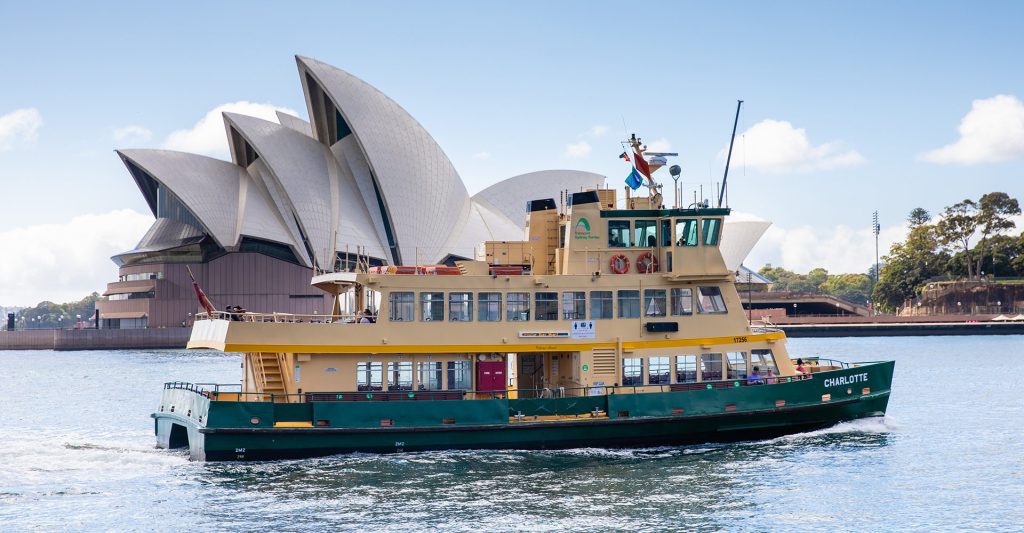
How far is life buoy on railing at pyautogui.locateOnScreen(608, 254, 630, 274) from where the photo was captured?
2966cm

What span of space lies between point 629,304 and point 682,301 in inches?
59.8

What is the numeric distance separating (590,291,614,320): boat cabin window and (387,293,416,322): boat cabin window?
189 inches

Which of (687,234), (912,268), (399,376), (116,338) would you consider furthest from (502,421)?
(912,268)

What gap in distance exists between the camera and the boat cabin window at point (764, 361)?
30.2 metres

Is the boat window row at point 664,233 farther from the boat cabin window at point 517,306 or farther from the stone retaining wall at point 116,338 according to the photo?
the stone retaining wall at point 116,338

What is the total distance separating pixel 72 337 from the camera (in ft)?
360

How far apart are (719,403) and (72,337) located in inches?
3754

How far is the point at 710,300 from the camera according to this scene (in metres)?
29.8

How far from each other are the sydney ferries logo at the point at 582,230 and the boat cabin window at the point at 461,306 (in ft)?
11.2

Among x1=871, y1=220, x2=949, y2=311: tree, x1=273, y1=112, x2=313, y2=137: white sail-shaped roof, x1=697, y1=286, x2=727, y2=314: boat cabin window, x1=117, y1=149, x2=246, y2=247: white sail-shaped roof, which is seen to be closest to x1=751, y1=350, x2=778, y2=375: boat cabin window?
x1=697, y1=286, x2=727, y2=314: boat cabin window

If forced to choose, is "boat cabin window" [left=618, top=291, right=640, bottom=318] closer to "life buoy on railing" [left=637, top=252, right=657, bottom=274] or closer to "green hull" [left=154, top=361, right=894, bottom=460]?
"life buoy on railing" [left=637, top=252, right=657, bottom=274]

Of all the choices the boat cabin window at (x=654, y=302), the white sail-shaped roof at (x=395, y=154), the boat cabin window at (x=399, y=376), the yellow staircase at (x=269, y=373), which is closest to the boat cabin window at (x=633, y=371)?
the boat cabin window at (x=654, y=302)

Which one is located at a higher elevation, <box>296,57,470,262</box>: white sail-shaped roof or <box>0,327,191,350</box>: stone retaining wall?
<box>296,57,470,262</box>: white sail-shaped roof

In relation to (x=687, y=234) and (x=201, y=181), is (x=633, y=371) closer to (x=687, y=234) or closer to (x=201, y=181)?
(x=687, y=234)
